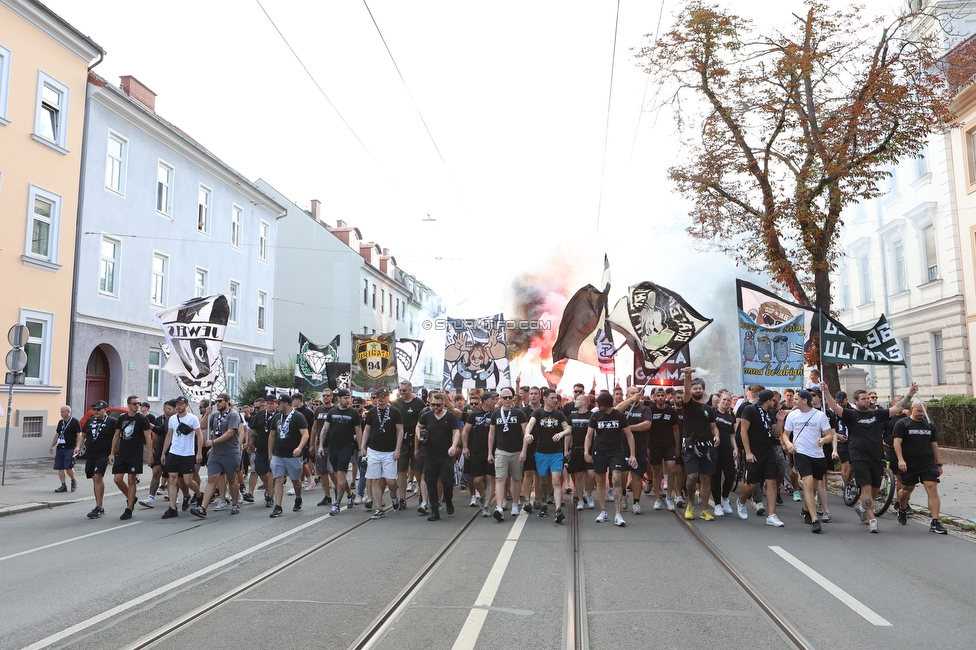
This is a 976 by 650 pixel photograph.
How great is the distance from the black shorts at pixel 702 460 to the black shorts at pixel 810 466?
1.06m

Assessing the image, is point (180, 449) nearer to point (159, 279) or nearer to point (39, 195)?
point (39, 195)

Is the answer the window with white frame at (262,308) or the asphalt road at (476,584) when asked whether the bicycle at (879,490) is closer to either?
the asphalt road at (476,584)

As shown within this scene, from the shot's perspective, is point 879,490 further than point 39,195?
No

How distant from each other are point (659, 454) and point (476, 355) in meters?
8.96

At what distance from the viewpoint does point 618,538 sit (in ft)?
29.1

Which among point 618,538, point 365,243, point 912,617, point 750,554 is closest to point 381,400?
point 618,538

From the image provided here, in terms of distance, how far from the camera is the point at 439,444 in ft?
35.7

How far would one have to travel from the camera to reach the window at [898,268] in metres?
27.9

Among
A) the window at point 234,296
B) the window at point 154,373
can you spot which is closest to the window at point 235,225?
the window at point 234,296

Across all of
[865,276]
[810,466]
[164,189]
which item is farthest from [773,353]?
[865,276]

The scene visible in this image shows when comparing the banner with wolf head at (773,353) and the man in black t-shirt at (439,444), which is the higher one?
the banner with wolf head at (773,353)

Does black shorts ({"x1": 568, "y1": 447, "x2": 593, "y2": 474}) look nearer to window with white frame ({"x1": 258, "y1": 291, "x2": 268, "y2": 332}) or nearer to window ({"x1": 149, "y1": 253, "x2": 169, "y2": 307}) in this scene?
window ({"x1": 149, "y1": 253, "x2": 169, "y2": 307})

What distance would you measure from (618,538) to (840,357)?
591 cm

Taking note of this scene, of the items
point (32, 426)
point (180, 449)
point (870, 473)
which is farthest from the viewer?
point (32, 426)
